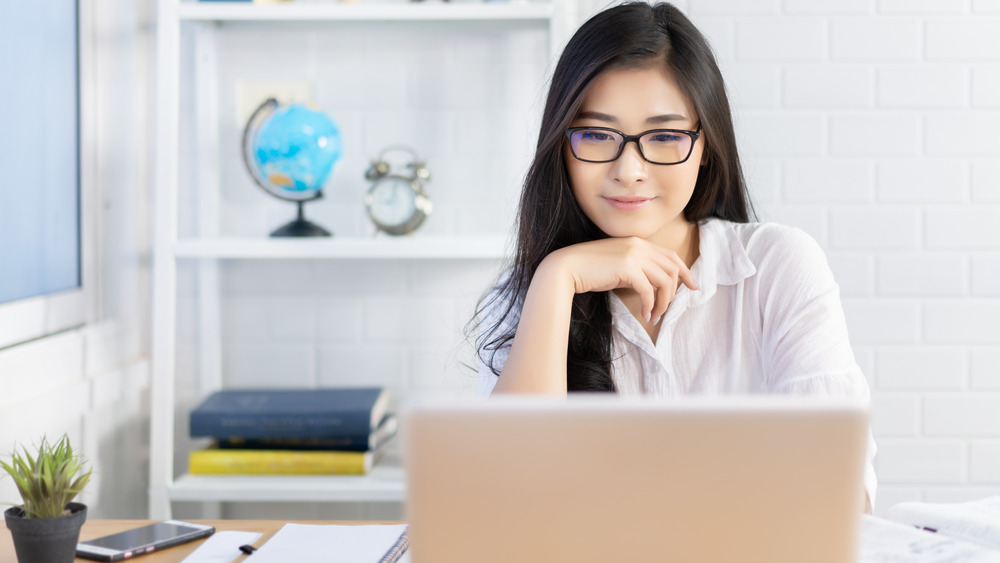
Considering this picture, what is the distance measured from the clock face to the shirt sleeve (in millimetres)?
861

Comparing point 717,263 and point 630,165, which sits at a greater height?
point 630,165

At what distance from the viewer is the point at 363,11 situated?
1875mm

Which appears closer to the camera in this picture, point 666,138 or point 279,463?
point 666,138

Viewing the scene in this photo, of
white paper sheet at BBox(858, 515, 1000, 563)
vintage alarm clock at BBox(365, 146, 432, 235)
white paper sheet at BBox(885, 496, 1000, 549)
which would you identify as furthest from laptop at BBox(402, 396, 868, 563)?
vintage alarm clock at BBox(365, 146, 432, 235)

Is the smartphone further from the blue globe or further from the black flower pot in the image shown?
the blue globe

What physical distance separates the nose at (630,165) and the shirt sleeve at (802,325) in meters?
0.28

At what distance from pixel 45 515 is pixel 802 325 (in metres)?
1.05

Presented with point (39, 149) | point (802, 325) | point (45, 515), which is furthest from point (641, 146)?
point (39, 149)

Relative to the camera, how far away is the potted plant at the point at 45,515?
89 cm

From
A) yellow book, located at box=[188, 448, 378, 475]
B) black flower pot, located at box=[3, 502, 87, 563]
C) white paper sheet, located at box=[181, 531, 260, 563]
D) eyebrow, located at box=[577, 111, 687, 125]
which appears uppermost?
eyebrow, located at box=[577, 111, 687, 125]

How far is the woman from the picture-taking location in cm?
125

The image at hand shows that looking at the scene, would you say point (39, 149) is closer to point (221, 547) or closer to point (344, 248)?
point (344, 248)

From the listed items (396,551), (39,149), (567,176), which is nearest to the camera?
(396,551)

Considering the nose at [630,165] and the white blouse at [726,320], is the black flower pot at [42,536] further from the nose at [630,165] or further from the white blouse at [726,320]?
the nose at [630,165]
